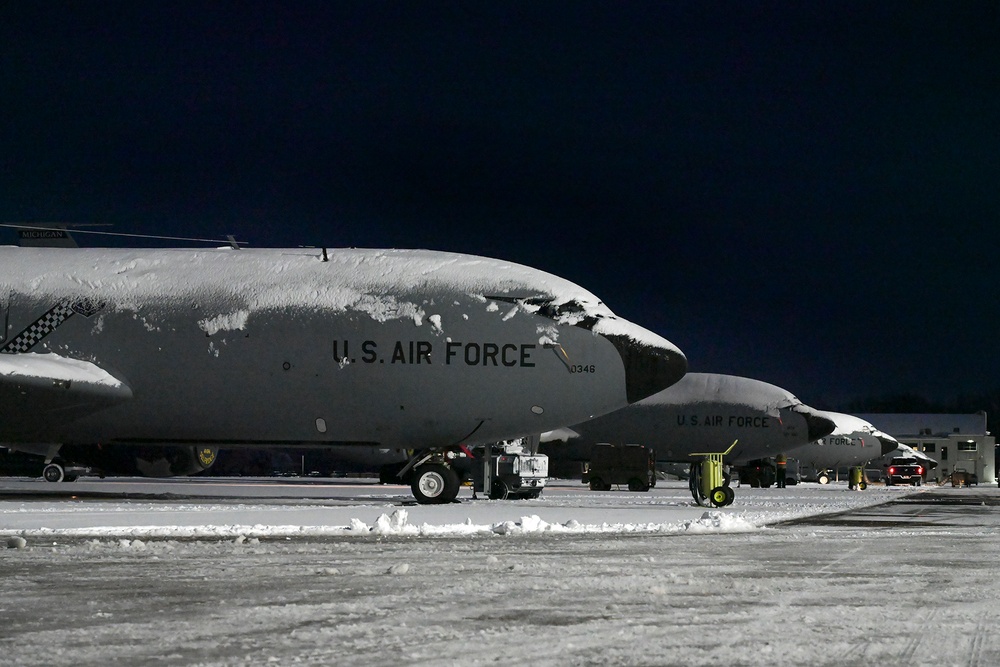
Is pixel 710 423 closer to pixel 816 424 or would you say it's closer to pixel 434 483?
pixel 816 424

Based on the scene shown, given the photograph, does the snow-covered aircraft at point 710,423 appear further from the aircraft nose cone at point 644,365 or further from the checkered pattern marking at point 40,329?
the checkered pattern marking at point 40,329

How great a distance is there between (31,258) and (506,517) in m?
13.9

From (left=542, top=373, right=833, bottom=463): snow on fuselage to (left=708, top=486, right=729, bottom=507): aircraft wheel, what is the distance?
22.3m

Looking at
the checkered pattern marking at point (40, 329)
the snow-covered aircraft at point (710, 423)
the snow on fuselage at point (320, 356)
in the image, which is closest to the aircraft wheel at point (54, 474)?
the snow-covered aircraft at point (710, 423)

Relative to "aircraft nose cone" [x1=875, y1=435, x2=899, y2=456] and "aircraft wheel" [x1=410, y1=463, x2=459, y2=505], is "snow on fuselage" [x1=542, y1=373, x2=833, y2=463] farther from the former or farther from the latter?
"aircraft wheel" [x1=410, y1=463, x2=459, y2=505]

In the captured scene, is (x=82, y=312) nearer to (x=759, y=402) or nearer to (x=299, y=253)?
(x=299, y=253)

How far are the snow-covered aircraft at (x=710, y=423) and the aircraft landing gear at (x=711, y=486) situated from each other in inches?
849

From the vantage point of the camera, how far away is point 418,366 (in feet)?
83.1

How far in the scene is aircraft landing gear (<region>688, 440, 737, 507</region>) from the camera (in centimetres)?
2925

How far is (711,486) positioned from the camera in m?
29.6

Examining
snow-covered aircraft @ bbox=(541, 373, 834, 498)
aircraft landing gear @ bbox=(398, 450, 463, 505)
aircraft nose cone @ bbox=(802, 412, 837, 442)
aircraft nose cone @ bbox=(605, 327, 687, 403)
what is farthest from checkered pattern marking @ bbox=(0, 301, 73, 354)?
aircraft nose cone @ bbox=(802, 412, 837, 442)

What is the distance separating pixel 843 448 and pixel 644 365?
47.6 metres

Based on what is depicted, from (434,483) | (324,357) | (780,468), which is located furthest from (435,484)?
(780,468)

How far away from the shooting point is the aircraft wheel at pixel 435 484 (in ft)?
85.0
